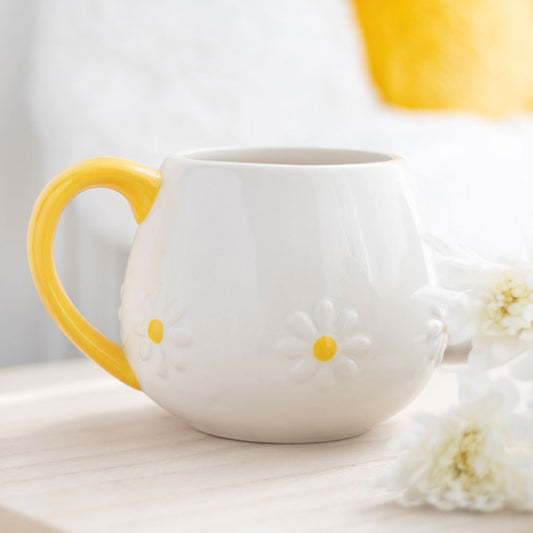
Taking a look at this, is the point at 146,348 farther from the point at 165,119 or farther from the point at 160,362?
the point at 165,119

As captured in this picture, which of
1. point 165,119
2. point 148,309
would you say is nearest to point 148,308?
point 148,309

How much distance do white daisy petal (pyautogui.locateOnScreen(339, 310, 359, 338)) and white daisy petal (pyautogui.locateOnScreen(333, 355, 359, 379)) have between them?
0.5 inches

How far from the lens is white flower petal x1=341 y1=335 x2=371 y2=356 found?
19.2 inches

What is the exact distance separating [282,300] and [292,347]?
26 mm

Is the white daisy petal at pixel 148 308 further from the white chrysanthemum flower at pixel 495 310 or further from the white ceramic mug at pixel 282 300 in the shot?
the white chrysanthemum flower at pixel 495 310

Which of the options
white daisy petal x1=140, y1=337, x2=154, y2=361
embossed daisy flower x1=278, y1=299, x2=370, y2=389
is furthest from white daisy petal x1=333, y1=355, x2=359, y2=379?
white daisy petal x1=140, y1=337, x2=154, y2=361

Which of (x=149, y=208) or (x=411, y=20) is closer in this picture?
(x=149, y=208)

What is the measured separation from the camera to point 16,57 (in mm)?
977

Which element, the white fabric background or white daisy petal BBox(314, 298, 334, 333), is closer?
white daisy petal BBox(314, 298, 334, 333)

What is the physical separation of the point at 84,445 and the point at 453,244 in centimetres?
24

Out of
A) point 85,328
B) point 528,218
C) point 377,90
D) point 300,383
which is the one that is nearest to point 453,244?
point 300,383

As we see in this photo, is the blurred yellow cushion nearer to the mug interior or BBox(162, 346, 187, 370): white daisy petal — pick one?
the mug interior

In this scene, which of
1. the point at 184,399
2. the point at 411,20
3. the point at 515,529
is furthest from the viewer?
the point at 411,20

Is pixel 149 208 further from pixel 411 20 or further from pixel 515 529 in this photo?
pixel 411 20
